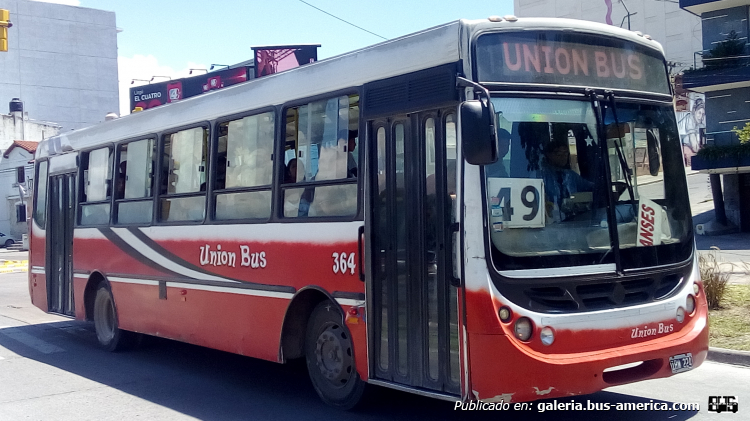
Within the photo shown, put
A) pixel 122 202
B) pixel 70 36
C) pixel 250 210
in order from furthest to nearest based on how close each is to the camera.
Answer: pixel 70 36
pixel 122 202
pixel 250 210

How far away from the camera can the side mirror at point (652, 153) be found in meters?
6.49

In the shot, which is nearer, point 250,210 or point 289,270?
point 289,270

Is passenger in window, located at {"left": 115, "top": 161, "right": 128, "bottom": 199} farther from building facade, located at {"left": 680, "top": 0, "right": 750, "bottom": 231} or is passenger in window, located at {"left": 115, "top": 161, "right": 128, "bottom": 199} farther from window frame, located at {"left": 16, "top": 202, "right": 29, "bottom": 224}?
window frame, located at {"left": 16, "top": 202, "right": 29, "bottom": 224}

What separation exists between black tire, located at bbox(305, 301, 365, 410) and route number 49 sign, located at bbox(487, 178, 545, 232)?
1.88 m

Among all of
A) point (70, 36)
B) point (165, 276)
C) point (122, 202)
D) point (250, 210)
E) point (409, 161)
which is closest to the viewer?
point (409, 161)

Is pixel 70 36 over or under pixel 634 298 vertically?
over

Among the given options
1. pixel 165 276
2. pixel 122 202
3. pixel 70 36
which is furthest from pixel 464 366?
pixel 70 36

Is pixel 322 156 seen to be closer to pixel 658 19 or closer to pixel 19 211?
pixel 658 19

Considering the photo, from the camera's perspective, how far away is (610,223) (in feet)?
19.8

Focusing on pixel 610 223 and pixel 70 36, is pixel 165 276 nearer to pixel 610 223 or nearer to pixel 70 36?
pixel 610 223

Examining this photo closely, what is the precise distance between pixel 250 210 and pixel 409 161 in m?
2.47

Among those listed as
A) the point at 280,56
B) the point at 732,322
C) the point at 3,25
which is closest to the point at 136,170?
the point at 3,25

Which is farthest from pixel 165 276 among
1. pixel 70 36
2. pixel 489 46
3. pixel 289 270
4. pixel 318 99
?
pixel 70 36

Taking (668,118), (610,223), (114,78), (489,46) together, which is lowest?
(610,223)
